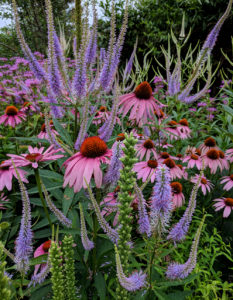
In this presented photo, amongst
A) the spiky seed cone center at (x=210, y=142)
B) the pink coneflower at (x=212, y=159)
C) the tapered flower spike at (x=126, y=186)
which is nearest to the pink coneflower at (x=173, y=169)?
the pink coneflower at (x=212, y=159)

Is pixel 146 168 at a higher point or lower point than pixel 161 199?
lower

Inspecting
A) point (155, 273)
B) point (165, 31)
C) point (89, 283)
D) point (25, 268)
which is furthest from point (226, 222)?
point (165, 31)

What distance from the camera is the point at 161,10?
6.02 m

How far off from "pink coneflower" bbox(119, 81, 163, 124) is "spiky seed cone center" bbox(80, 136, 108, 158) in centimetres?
82

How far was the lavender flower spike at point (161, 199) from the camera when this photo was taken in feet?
2.65

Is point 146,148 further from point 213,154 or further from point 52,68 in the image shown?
point 52,68

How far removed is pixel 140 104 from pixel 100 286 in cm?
142

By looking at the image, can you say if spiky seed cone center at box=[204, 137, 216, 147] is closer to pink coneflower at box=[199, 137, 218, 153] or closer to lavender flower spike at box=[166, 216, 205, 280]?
pink coneflower at box=[199, 137, 218, 153]

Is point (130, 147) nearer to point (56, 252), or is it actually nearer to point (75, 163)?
point (56, 252)

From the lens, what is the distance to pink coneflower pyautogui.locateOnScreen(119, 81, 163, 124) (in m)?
1.94

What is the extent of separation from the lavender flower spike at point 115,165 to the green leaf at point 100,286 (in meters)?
0.58

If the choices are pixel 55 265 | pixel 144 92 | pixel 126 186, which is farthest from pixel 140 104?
pixel 55 265

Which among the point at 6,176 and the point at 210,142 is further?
the point at 210,142

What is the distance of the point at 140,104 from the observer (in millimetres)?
1984
